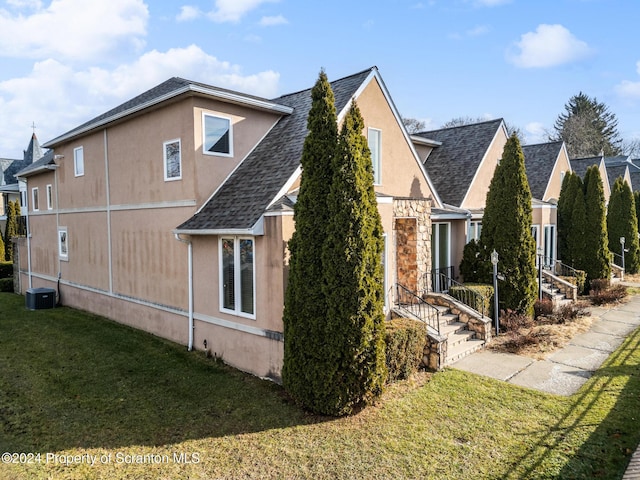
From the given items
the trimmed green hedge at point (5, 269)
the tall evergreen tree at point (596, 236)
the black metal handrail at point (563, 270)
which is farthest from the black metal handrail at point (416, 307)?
the trimmed green hedge at point (5, 269)

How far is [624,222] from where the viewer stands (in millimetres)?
23281

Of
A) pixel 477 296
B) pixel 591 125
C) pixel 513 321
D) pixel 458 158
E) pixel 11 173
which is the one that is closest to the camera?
pixel 477 296

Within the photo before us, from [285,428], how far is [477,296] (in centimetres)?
770

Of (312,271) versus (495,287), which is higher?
(312,271)

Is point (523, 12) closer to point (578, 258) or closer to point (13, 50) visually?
point (578, 258)

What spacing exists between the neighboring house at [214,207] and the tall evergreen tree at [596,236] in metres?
9.20

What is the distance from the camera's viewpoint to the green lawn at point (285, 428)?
586cm

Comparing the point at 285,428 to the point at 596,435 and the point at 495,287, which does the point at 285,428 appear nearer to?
the point at 596,435

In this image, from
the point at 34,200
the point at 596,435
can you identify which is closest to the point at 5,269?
the point at 34,200

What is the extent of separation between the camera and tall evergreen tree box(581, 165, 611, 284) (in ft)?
62.5

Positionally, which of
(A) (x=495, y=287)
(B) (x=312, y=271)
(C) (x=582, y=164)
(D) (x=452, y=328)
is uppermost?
(C) (x=582, y=164)

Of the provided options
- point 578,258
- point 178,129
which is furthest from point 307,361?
point 578,258

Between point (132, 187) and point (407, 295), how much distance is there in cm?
955

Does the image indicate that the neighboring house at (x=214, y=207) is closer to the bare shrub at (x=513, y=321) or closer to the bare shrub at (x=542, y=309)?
the bare shrub at (x=513, y=321)
